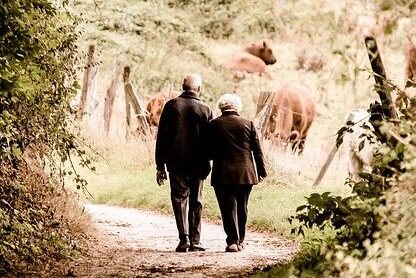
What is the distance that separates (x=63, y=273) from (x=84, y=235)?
2.54 metres

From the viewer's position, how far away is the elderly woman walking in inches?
395

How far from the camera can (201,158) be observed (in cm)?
1012

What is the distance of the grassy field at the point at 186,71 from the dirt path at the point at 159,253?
118 centimetres

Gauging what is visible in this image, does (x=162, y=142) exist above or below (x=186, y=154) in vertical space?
above

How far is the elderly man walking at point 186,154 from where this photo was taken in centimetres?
1006

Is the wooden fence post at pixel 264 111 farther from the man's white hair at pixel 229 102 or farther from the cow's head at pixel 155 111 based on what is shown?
the man's white hair at pixel 229 102

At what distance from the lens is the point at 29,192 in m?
9.19

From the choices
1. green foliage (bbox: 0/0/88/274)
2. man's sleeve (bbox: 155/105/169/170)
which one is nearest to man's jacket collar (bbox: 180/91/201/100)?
man's sleeve (bbox: 155/105/169/170)

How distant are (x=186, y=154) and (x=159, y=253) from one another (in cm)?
126

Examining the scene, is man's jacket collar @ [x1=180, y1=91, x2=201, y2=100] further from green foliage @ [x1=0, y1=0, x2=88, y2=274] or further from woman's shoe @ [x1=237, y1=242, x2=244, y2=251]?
woman's shoe @ [x1=237, y1=242, x2=244, y2=251]

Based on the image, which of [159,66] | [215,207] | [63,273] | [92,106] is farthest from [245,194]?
[159,66]

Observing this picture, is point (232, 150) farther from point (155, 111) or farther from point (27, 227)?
point (155, 111)

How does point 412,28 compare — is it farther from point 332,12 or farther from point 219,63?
point 219,63

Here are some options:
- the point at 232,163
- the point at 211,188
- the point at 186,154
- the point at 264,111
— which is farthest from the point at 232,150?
the point at 264,111
